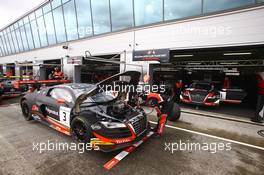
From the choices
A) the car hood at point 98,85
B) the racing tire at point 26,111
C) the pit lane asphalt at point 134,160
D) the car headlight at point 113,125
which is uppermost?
the car hood at point 98,85

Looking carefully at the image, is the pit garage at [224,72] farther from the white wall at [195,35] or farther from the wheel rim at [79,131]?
the wheel rim at [79,131]

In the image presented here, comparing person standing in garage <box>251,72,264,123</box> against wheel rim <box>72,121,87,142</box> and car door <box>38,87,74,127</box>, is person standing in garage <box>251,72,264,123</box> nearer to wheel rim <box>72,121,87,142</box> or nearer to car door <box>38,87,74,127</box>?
wheel rim <box>72,121,87,142</box>

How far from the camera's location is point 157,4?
7.16 metres

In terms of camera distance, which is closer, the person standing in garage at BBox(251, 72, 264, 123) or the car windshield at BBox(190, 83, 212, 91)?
the person standing in garage at BBox(251, 72, 264, 123)

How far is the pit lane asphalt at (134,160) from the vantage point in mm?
2213

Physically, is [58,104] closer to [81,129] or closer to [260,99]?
[81,129]

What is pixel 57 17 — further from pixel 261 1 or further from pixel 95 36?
pixel 261 1

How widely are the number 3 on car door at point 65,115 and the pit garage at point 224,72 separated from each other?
18.9 ft

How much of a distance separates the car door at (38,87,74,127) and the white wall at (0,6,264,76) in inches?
216

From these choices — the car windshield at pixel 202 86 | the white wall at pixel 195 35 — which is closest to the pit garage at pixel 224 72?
the car windshield at pixel 202 86

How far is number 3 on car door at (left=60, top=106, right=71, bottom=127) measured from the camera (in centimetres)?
295

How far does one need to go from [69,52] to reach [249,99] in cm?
1591

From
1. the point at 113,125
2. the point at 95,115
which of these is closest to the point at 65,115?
the point at 95,115

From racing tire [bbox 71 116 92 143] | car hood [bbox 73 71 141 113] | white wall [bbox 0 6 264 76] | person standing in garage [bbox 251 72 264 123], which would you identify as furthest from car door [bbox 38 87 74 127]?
person standing in garage [bbox 251 72 264 123]
